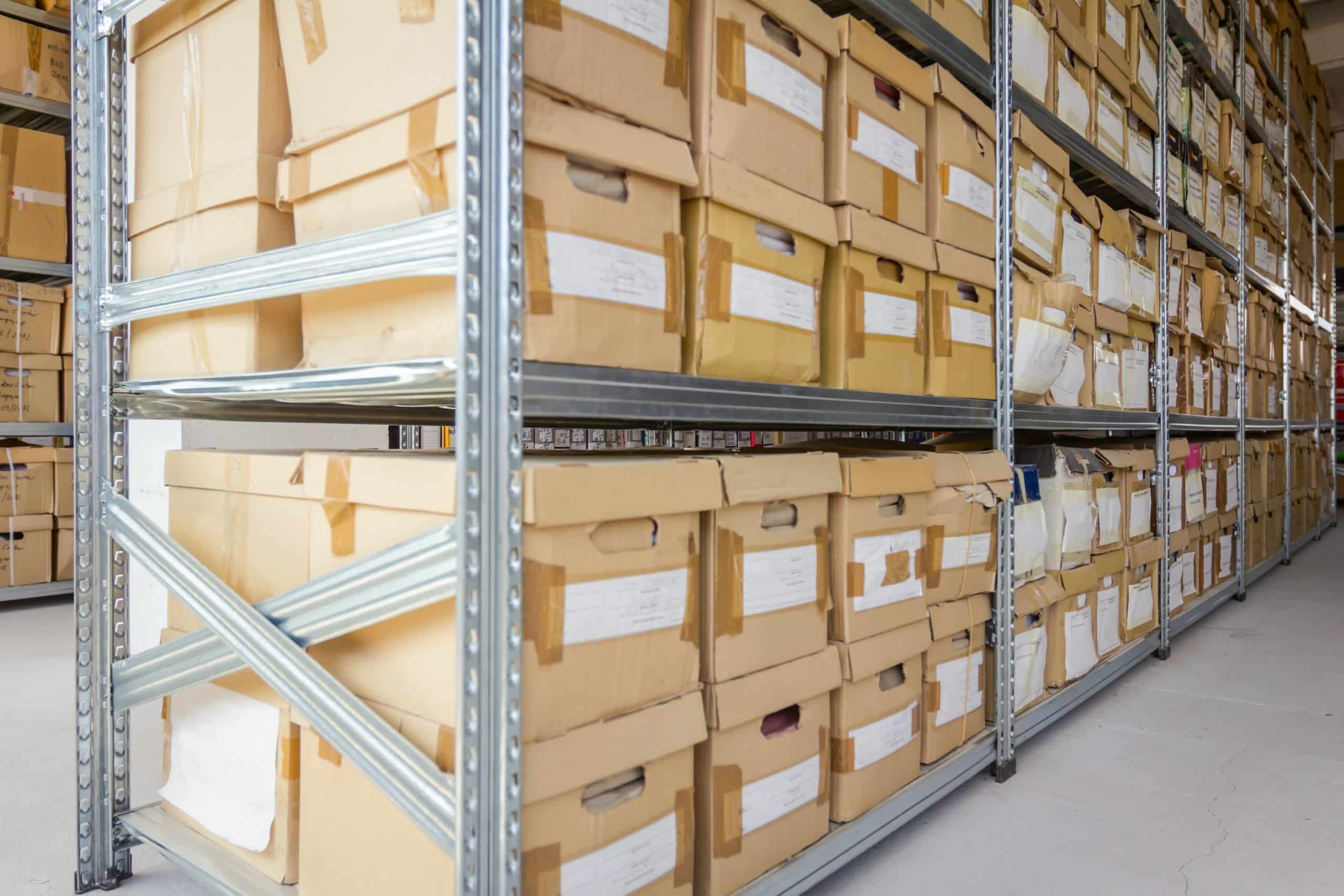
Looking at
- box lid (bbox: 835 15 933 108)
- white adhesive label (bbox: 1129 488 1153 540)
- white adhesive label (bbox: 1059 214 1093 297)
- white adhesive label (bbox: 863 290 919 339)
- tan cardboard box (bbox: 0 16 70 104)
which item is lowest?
white adhesive label (bbox: 1129 488 1153 540)

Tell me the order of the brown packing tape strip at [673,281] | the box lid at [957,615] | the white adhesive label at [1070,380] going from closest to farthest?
the brown packing tape strip at [673,281], the box lid at [957,615], the white adhesive label at [1070,380]

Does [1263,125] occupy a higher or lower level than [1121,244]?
higher

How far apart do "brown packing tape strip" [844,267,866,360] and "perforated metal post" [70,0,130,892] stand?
114cm

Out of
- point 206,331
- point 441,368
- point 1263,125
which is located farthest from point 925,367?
point 1263,125

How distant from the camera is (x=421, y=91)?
92cm

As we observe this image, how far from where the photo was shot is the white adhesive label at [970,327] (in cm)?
167

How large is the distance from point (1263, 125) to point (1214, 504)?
2166 mm

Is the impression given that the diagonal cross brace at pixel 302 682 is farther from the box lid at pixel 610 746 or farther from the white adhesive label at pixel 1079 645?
the white adhesive label at pixel 1079 645

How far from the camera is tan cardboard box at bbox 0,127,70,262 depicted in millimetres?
3475

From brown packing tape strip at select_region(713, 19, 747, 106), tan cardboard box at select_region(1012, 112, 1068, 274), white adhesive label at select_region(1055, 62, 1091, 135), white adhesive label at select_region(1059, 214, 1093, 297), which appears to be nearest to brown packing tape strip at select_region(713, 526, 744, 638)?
brown packing tape strip at select_region(713, 19, 747, 106)

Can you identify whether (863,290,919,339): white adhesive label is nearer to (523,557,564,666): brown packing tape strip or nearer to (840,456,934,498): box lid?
(840,456,934,498): box lid

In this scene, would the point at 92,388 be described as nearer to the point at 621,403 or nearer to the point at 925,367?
the point at 621,403

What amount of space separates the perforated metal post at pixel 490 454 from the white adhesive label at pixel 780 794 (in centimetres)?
42

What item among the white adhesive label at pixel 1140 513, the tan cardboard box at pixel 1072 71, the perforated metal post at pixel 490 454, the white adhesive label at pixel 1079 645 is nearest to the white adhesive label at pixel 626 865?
the perforated metal post at pixel 490 454
